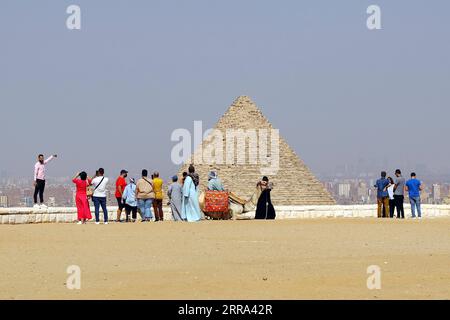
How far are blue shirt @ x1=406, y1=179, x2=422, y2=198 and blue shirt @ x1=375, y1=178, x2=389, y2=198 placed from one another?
0.74 m

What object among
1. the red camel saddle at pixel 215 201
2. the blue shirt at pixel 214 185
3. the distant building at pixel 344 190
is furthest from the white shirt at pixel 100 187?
the distant building at pixel 344 190

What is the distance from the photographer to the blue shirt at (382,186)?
93.5 ft

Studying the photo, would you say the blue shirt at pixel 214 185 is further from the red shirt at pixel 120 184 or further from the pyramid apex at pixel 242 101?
the pyramid apex at pixel 242 101

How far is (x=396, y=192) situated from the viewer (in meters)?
28.0

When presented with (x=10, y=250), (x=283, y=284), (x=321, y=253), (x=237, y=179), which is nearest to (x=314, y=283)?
(x=283, y=284)

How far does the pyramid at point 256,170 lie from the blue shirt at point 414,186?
94.3 ft

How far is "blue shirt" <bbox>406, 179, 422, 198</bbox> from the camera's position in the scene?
90.7 feet

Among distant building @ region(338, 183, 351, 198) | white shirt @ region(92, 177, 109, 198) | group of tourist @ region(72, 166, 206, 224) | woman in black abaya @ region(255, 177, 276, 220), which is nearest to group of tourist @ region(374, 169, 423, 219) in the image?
woman in black abaya @ region(255, 177, 276, 220)

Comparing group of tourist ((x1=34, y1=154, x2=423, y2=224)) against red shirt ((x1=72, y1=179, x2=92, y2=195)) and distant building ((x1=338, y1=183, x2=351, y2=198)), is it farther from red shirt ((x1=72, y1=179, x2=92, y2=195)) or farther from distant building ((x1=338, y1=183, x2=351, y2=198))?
distant building ((x1=338, y1=183, x2=351, y2=198))

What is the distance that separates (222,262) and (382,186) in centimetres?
1522

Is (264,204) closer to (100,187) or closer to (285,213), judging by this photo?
(100,187)

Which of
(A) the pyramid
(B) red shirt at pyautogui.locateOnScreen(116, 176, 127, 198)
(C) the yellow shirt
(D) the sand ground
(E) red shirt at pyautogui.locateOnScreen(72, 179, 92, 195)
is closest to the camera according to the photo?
(D) the sand ground

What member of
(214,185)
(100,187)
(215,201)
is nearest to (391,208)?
(214,185)
